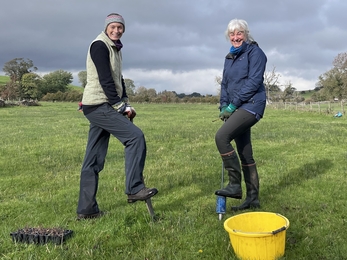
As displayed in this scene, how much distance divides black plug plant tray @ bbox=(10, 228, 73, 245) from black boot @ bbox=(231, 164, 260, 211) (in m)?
2.56

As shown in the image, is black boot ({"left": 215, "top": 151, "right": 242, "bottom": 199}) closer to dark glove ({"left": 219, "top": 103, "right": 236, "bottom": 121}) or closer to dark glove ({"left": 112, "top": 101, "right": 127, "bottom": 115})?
dark glove ({"left": 219, "top": 103, "right": 236, "bottom": 121})

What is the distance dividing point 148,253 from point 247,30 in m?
3.47

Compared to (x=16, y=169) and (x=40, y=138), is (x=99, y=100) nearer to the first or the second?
(x=16, y=169)

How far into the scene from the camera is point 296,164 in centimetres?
912

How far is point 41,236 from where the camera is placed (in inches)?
168

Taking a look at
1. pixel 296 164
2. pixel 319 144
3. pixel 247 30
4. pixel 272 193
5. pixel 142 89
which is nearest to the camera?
pixel 247 30

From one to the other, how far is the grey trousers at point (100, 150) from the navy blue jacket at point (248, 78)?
1.59 m

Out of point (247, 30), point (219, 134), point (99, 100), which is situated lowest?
point (219, 134)

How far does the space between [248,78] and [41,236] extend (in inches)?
136

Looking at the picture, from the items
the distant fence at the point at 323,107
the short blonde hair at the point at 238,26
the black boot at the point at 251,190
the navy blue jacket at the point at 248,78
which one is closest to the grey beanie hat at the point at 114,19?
the short blonde hair at the point at 238,26

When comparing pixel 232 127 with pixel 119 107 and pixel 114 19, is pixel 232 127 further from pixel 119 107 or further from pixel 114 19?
pixel 114 19

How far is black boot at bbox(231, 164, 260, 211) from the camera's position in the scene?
5.73 meters

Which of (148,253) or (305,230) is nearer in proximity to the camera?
(148,253)

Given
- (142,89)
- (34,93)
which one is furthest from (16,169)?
(142,89)
